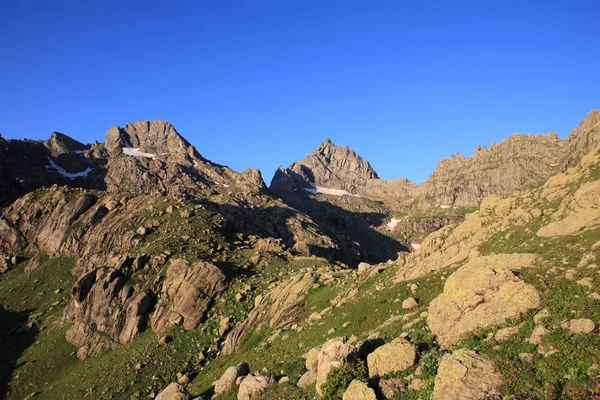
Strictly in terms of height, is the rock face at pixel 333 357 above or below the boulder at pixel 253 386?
above

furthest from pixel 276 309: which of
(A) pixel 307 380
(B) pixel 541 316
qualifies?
(B) pixel 541 316

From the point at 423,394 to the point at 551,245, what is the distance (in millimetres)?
16840

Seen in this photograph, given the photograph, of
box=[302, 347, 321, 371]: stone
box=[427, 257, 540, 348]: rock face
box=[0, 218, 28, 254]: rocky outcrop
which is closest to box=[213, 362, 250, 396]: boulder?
box=[302, 347, 321, 371]: stone

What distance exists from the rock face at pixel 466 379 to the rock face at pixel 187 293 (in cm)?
4772

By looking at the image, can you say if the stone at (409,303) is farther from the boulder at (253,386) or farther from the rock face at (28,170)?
the rock face at (28,170)

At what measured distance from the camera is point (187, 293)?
190 ft

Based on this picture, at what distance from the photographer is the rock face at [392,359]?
17266 mm

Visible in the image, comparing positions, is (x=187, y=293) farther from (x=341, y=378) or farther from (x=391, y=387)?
(x=391, y=387)

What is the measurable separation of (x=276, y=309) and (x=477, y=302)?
33.6 m

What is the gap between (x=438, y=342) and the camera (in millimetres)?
18750

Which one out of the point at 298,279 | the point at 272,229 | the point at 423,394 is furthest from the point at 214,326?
the point at 272,229

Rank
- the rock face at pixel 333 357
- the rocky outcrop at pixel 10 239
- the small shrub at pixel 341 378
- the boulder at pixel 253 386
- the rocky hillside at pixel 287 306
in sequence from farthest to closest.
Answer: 1. the rocky outcrop at pixel 10 239
2. the boulder at pixel 253 386
3. the rock face at pixel 333 357
4. the small shrub at pixel 341 378
5. the rocky hillside at pixel 287 306

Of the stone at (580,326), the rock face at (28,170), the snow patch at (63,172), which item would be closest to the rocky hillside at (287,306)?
the stone at (580,326)

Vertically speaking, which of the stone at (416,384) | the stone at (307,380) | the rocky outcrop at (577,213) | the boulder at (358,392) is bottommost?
the stone at (307,380)
